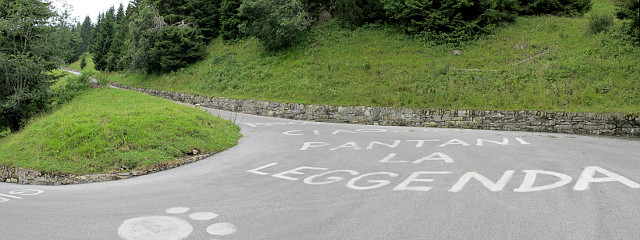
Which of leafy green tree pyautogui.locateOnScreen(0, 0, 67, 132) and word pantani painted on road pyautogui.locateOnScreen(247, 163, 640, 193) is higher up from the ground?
leafy green tree pyautogui.locateOnScreen(0, 0, 67, 132)

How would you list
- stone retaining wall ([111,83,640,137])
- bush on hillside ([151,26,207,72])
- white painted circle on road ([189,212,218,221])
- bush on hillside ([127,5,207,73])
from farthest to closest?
bush on hillside ([151,26,207,72]) < bush on hillside ([127,5,207,73]) < stone retaining wall ([111,83,640,137]) < white painted circle on road ([189,212,218,221])

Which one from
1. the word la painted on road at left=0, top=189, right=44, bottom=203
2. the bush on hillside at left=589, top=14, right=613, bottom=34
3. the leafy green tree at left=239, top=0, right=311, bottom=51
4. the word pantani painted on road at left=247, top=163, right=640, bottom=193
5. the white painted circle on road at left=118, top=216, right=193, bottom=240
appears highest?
the leafy green tree at left=239, top=0, right=311, bottom=51

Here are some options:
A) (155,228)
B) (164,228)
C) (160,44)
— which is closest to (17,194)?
(155,228)

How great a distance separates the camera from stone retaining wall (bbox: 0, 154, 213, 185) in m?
8.50

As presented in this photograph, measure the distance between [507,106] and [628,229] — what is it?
47.0 feet

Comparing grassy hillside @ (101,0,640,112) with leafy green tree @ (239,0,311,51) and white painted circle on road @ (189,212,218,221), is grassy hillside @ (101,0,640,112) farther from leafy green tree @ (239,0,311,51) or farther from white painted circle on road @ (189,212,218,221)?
white painted circle on road @ (189,212,218,221)

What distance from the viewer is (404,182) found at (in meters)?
6.78

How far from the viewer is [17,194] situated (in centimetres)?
739

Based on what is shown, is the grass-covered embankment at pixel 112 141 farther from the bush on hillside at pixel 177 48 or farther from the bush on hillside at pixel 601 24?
the bush on hillside at pixel 177 48

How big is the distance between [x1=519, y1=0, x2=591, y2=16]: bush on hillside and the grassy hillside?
1.80 metres

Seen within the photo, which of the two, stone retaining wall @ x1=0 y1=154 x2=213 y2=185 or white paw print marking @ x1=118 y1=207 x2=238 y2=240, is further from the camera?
stone retaining wall @ x1=0 y1=154 x2=213 y2=185

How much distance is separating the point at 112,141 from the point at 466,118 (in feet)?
46.6

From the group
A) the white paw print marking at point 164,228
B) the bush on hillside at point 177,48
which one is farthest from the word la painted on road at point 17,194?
the bush on hillside at point 177,48

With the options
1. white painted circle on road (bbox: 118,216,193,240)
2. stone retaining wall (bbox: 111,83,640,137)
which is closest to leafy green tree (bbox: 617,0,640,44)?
stone retaining wall (bbox: 111,83,640,137)
